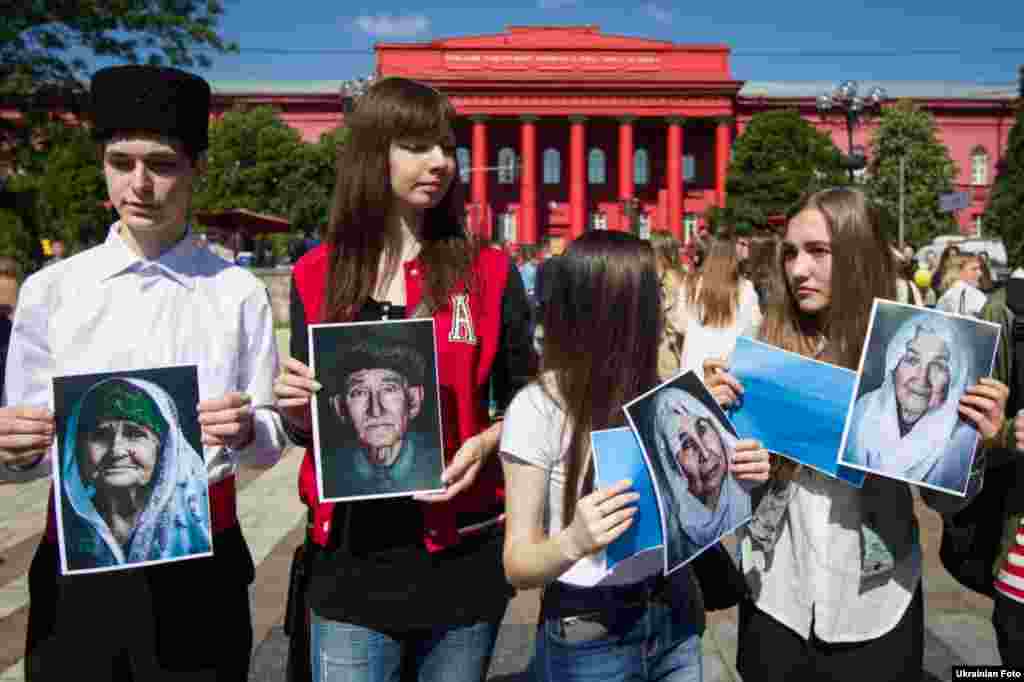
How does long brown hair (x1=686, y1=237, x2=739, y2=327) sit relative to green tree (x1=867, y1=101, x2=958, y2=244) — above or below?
below

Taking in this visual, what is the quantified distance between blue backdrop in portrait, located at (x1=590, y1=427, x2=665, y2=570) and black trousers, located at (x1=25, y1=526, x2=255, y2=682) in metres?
0.96

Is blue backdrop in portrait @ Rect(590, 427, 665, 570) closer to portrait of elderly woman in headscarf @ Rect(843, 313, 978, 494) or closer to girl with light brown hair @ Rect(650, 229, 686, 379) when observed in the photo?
portrait of elderly woman in headscarf @ Rect(843, 313, 978, 494)

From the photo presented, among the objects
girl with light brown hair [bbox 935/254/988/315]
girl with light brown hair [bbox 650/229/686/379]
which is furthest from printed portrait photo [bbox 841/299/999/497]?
girl with light brown hair [bbox 650/229/686/379]

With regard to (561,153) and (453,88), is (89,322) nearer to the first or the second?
(453,88)

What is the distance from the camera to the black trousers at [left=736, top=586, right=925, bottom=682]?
91.2 inches

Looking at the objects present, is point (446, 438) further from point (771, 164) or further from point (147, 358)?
point (771, 164)

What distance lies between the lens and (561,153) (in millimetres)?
64750

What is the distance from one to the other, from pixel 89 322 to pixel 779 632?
189 cm

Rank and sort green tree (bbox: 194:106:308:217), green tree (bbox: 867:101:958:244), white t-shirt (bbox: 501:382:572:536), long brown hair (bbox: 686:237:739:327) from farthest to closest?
green tree (bbox: 867:101:958:244)
green tree (bbox: 194:106:308:217)
long brown hair (bbox: 686:237:739:327)
white t-shirt (bbox: 501:382:572:536)

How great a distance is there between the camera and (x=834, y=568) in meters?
2.31

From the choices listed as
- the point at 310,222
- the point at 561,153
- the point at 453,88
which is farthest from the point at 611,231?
the point at 561,153

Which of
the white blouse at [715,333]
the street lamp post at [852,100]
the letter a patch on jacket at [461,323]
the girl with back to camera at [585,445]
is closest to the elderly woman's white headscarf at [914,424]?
the girl with back to camera at [585,445]

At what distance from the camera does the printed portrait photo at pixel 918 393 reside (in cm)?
221

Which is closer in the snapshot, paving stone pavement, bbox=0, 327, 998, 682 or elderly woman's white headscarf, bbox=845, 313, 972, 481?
elderly woman's white headscarf, bbox=845, 313, 972, 481
